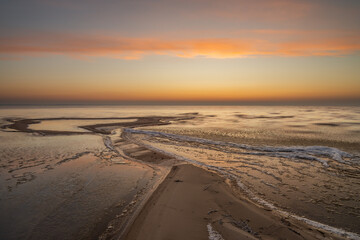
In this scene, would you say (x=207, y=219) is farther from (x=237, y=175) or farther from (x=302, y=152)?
(x=302, y=152)

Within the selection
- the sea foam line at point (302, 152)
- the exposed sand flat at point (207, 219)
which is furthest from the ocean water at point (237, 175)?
the exposed sand flat at point (207, 219)

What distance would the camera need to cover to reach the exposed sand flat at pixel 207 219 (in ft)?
16.1

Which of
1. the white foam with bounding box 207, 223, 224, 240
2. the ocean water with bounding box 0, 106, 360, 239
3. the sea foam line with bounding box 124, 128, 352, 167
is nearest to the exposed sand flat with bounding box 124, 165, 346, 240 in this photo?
the white foam with bounding box 207, 223, 224, 240

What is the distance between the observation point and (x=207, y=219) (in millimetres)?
5594

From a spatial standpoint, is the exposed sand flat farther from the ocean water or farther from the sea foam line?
the sea foam line

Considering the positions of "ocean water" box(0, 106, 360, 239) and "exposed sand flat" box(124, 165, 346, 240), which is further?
"ocean water" box(0, 106, 360, 239)

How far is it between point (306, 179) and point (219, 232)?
6.64m

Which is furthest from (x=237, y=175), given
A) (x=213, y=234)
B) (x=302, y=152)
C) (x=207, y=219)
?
(x=302, y=152)

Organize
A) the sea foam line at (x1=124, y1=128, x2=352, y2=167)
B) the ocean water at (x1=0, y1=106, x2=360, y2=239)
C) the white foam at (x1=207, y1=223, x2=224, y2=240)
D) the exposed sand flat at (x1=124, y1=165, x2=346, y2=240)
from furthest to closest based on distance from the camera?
the sea foam line at (x1=124, y1=128, x2=352, y2=167) → the ocean water at (x1=0, y1=106, x2=360, y2=239) → the exposed sand flat at (x1=124, y1=165, x2=346, y2=240) → the white foam at (x1=207, y1=223, x2=224, y2=240)

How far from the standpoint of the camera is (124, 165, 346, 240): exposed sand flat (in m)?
4.91

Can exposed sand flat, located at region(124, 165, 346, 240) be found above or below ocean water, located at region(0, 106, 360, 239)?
above

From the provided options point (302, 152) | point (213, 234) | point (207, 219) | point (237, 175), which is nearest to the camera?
point (213, 234)

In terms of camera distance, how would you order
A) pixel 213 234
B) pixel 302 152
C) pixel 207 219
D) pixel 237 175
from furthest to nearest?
1. pixel 302 152
2. pixel 237 175
3. pixel 207 219
4. pixel 213 234

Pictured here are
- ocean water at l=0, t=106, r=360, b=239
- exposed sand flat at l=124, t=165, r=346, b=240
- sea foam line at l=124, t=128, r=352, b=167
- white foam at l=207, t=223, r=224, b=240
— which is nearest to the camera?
white foam at l=207, t=223, r=224, b=240
